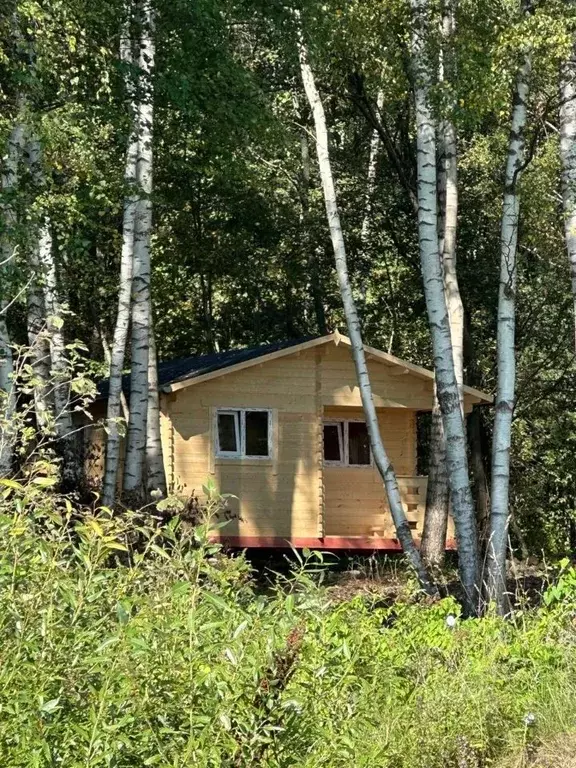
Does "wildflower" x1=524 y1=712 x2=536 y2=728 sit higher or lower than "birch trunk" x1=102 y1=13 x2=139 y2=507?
lower

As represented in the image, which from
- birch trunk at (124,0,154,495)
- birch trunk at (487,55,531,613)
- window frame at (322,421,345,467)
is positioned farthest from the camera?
window frame at (322,421,345,467)

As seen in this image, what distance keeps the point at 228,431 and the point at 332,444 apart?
242 cm

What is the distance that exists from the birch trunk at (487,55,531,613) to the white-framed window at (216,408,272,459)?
33.4 feet

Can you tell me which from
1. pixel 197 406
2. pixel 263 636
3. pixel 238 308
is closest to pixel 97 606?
pixel 263 636

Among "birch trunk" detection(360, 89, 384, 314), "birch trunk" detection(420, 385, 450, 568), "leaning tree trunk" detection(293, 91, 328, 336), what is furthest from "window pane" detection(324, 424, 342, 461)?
"birch trunk" detection(360, 89, 384, 314)

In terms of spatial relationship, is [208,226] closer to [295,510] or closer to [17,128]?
[295,510]

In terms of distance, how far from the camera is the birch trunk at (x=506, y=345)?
1180cm

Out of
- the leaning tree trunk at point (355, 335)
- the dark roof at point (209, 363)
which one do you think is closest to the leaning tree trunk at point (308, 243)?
the dark roof at point (209, 363)

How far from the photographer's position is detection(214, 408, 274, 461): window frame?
22.0 m

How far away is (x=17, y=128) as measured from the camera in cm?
1255

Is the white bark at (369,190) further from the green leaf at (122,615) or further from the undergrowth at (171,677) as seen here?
the green leaf at (122,615)

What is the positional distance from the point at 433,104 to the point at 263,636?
29.1 feet

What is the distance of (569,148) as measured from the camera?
476 inches

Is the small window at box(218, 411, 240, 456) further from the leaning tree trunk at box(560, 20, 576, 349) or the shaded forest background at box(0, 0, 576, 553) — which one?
the leaning tree trunk at box(560, 20, 576, 349)
